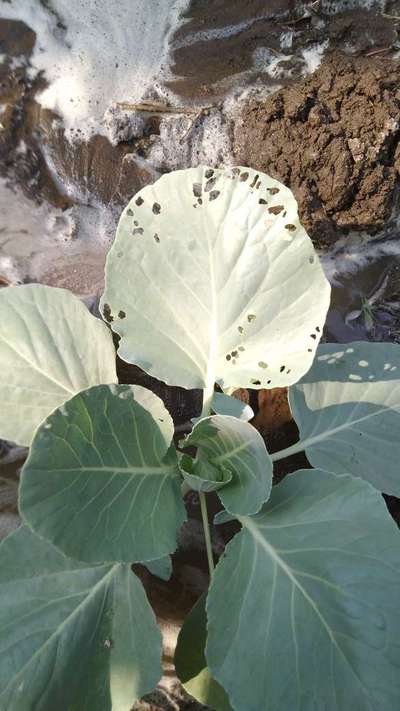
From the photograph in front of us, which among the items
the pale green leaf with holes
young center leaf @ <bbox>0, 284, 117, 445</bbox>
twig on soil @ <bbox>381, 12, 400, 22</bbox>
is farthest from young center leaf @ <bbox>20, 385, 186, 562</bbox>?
twig on soil @ <bbox>381, 12, 400, 22</bbox>

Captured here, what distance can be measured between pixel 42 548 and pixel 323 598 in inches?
20.3

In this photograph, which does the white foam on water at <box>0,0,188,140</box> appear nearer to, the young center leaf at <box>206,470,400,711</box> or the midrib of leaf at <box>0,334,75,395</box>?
the midrib of leaf at <box>0,334,75,395</box>

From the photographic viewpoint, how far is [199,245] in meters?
1.18

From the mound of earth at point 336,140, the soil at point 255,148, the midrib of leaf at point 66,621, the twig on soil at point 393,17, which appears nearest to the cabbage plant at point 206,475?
the midrib of leaf at point 66,621

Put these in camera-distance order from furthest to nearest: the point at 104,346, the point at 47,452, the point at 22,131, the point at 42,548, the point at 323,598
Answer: the point at 22,131 → the point at 104,346 → the point at 42,548 → the point at 323,598 → the point at 47,452

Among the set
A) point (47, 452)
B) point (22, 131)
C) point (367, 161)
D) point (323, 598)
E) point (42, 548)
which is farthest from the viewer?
point (22, 131)

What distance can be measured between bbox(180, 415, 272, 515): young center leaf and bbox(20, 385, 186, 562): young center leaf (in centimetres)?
6

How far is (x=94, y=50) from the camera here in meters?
1.73

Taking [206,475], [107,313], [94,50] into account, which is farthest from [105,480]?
[94,50]

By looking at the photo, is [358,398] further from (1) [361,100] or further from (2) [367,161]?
→ (1) [361,100]

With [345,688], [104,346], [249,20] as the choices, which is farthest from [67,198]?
[345,688]

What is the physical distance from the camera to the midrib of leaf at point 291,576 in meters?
0.95

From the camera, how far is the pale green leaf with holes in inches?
50.1

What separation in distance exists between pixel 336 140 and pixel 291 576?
1.03 meters
